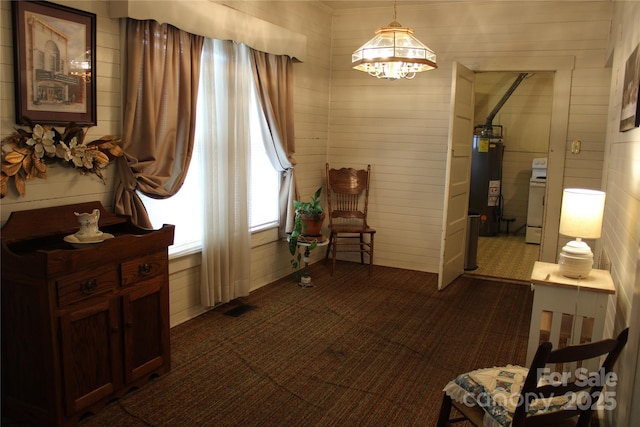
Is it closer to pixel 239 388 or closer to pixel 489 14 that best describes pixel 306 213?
pixel 239 388

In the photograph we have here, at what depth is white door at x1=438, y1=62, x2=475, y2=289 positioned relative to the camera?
4883mm

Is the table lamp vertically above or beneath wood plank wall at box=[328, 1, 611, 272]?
beneath

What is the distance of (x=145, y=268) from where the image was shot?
2.94 m

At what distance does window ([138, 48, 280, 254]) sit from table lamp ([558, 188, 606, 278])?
8.34 feet

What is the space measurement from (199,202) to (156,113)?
32.2 inches

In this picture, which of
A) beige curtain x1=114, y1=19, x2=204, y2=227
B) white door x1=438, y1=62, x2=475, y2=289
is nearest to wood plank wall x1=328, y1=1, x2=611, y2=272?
white door x1=438, y1=62, x2=475, y2=289

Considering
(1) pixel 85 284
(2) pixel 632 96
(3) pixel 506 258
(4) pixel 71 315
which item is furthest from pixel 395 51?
(3) pixel 506 258

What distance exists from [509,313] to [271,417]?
258cm

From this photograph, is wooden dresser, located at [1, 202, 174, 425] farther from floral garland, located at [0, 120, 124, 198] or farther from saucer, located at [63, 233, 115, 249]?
floral garland, located at [0, 120, 124, 198]

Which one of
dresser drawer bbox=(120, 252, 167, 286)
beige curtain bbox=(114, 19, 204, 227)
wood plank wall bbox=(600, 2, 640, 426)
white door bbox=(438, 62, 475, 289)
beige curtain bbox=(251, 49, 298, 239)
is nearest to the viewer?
wood plank wall bbox=(600, 2, 640, 426)

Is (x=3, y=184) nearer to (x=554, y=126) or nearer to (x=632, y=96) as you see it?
(x=632, y=96)

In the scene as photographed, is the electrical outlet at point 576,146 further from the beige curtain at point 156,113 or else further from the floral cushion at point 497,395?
the beige curtain at point 156,113

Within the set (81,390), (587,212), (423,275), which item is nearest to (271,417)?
(81,390)

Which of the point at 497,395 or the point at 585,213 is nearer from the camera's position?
the point at 497,395
